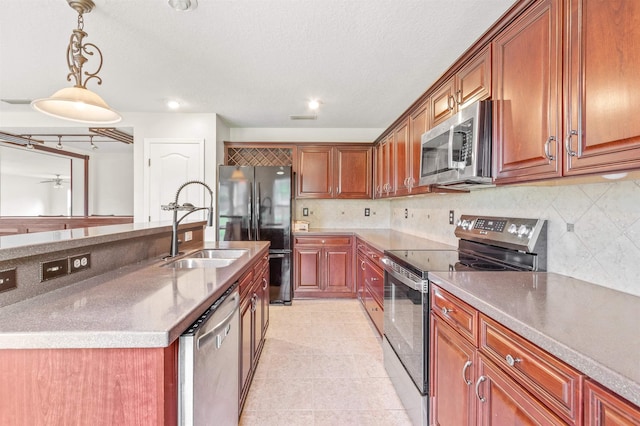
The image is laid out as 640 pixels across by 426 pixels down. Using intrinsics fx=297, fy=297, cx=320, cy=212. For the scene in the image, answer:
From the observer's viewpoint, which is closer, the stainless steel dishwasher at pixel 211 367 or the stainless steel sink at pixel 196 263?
the stainless steel dishwasher at pixel 211 367

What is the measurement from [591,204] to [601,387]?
1.01 metres

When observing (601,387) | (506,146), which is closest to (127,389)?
(601,387)

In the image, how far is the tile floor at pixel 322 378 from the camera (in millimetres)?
1790

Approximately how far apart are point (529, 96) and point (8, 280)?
2.10m

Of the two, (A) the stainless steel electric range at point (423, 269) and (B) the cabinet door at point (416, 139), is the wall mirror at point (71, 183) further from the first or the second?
(A) the stainless steel electric range at point (423, 269)

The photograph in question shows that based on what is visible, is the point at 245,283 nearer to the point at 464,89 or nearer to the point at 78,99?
the point at 78,99

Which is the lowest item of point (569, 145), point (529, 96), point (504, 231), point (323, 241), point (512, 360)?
point (512, 360)

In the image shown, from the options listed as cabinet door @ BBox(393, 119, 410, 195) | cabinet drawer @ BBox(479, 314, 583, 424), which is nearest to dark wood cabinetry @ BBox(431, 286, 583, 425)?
cabinet drawer @ BBox(479, 314, 583, 424)

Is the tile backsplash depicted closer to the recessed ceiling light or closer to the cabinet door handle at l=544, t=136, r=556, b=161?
the cabinet door handle at l=544, t=136, r=556, b=161

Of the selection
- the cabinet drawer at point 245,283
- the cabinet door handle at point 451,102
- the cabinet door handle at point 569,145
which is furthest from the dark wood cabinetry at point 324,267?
the cabinet door handle at point 569,145

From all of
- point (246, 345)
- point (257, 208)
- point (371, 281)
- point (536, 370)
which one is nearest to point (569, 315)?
point (536, 370)

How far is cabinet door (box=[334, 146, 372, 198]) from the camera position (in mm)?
4152

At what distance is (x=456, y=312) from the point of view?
4.36 feet

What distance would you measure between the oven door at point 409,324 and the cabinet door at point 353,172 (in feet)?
6.71
